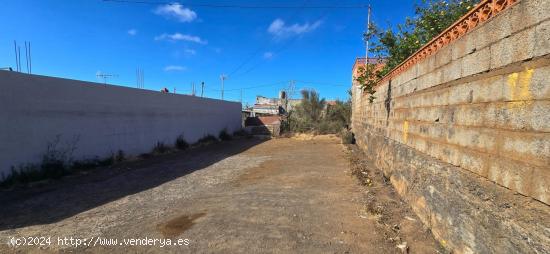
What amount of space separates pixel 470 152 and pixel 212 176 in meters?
6.21

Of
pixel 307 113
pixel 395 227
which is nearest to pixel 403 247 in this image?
pixel 395 227

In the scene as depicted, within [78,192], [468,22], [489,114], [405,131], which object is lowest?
[78,192]

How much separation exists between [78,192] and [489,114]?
6.66m

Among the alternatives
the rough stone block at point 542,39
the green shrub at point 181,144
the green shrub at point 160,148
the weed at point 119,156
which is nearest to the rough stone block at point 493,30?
the rough stone block at point 542,39

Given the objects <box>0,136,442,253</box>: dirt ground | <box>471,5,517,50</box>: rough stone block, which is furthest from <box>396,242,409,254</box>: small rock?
<box>471,5,517,50</box>: rough stone block

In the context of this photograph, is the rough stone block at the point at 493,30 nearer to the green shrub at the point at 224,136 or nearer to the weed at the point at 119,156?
the weed at the point at 119,156

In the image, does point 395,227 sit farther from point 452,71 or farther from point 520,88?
point 520,88

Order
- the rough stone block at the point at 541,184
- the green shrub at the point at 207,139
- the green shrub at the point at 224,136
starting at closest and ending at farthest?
the rough stone block at the point at 541,184 < the green shrub at the point at 207,139 < the green shrub at the point at 224,136

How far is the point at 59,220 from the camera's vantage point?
465cm

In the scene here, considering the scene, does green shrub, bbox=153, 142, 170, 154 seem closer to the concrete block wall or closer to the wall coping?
the concrete block wall

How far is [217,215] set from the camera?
15.6 ft

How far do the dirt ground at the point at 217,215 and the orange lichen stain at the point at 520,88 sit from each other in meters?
1.86

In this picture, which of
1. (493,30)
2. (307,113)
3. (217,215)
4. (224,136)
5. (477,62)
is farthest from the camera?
(307,113)

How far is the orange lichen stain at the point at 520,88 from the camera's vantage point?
2083 millimetres
